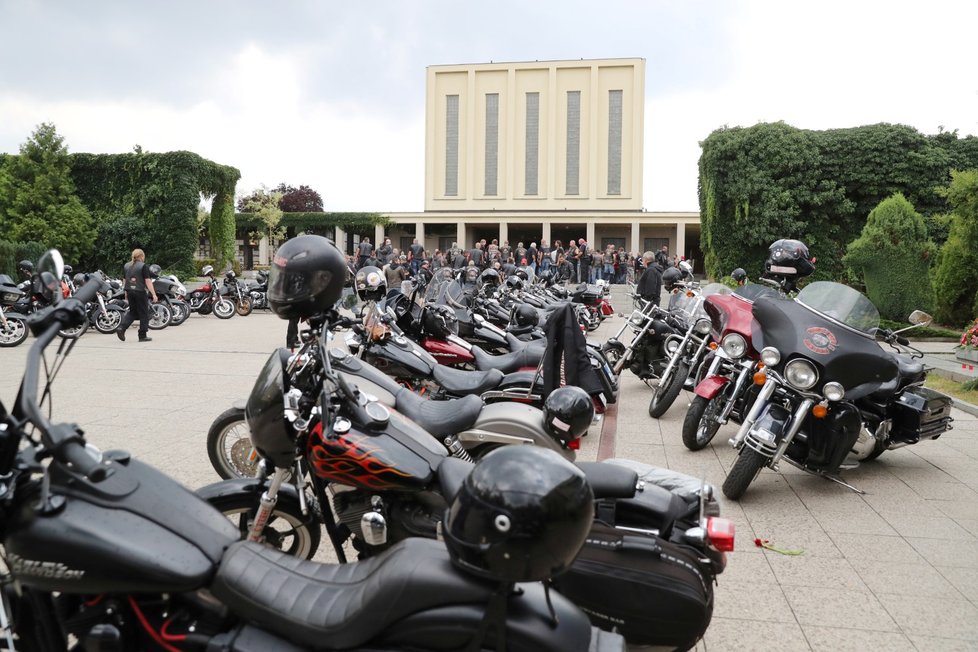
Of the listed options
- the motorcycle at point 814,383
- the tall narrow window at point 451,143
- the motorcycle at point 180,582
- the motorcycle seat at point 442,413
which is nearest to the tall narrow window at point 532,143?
the tall narrow window at point 451,143

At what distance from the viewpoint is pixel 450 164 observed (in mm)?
49375

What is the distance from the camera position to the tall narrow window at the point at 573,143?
4794 centimetres

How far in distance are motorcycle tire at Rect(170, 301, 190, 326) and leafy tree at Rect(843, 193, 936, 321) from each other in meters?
15.0


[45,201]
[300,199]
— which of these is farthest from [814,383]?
[300,199]

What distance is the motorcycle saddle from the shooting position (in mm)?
1575

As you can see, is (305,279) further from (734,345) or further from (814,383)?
(734,345)

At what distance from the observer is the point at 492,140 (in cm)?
4916

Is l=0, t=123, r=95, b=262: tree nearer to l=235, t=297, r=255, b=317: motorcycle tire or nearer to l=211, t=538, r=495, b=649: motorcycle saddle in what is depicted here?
l=235, t=297, r=255, b=317: motorcycle tire

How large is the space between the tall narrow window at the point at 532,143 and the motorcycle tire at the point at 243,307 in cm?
3292

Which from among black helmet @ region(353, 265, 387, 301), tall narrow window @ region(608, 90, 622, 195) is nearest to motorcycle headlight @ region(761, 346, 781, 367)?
black helmet @ region(353, 265, 387, 301)

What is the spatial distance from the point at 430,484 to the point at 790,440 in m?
2.68

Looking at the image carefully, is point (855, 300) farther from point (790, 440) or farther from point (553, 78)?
point (553, 78)

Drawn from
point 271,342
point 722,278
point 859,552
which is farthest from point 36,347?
point 722,278

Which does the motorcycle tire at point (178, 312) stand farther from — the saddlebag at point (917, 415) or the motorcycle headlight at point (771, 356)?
the saddlebag at point (917, 415)
